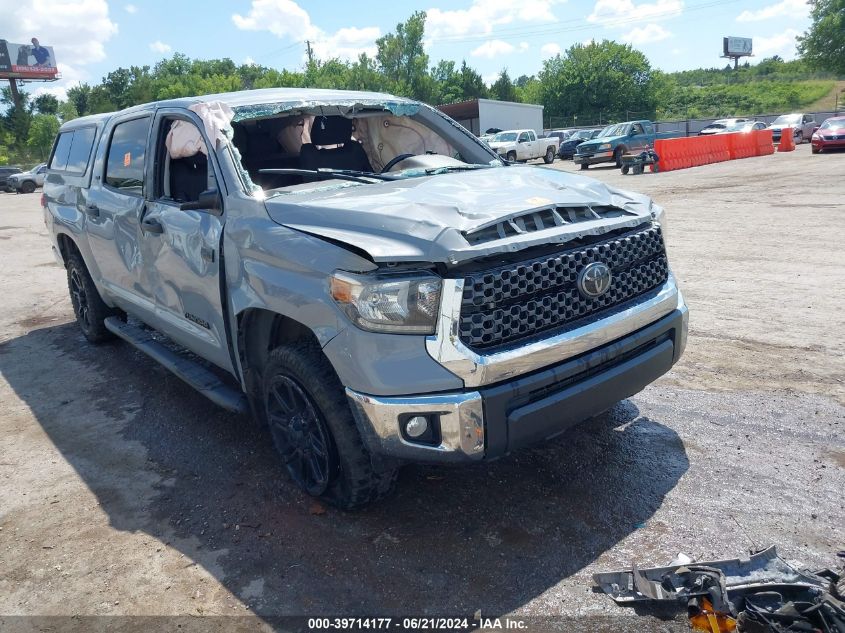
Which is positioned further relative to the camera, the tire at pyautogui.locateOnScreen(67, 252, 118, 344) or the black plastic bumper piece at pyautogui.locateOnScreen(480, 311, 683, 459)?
the tire at pyautogui.locateOnScreen(67, 252, 118, 344)

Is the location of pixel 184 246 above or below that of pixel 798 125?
below

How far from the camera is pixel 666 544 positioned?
2.89 m

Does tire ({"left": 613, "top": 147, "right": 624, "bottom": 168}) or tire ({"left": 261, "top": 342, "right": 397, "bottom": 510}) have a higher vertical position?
tire ({"left": 613, "top": 147, "right": 624, "bottom": 168})

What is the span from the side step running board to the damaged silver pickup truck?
0.02 m

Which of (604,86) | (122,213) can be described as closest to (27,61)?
(604,86)

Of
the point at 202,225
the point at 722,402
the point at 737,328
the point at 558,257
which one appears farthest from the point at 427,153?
the point at 737,328

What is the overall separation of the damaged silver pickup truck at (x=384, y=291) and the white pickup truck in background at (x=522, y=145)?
91.5ft

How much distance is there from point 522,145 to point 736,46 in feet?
289

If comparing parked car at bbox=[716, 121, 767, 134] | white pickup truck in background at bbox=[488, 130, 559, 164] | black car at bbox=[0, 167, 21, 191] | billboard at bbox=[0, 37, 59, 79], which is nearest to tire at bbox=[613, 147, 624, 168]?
white pickup truck in background at bbox=[488, 130, 559, 164]

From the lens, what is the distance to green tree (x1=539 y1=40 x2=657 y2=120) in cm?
6869

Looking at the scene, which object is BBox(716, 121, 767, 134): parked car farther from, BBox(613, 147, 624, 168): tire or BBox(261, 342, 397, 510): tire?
BBox(261, 342, 397, 510): tire

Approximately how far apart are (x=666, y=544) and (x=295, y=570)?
1.61 meters

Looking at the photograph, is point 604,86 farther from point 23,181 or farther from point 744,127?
point 23,181

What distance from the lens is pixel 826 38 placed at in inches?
2207
